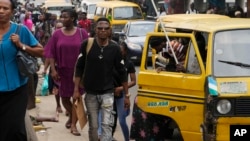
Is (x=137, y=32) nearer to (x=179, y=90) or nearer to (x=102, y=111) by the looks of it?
(x=102, y=111)

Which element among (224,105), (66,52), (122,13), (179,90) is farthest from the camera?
(122,13)

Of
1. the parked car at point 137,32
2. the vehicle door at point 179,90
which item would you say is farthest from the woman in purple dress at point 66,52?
the parked car at point 137,32

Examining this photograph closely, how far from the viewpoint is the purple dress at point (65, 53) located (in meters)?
9.41

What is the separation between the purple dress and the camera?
9406 mm

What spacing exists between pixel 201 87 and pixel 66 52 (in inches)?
114

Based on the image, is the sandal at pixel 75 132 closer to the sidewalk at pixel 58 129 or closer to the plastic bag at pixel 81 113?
the sidewalk at pixel 58 129

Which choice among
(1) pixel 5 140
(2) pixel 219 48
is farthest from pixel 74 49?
(1) pixel 5 140

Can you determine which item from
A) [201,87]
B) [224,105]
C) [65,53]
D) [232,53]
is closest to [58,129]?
[65,53]

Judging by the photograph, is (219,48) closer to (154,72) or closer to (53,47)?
(154,72)

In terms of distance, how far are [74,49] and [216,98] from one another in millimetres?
3206

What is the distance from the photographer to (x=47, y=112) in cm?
1191

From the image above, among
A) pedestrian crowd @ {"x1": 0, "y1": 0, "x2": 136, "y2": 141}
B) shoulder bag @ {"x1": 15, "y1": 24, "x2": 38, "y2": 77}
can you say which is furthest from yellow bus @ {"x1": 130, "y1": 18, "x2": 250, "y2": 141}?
shoulder bag @ {"x1": 15, "y1": 24, "x2": 38, "y2": 77}

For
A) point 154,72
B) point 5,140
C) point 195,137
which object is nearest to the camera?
point 5,140

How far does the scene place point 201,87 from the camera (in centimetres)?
704
